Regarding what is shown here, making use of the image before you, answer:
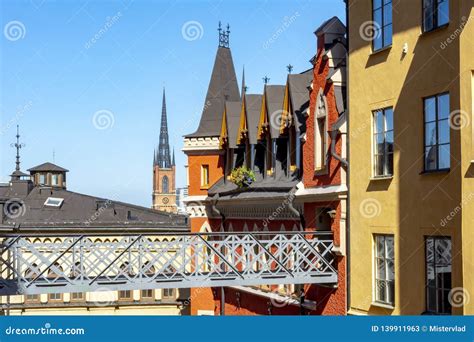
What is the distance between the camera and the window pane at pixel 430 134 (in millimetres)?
16188

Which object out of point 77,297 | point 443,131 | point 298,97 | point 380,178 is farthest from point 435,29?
point 77,297

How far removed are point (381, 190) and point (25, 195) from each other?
36423 millimetres

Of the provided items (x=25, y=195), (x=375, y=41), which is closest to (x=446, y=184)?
(x=375, y=41)

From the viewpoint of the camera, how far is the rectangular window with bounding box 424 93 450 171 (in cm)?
1571

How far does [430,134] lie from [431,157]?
0.46 meters

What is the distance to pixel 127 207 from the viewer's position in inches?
1953

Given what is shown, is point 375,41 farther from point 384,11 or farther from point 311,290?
point 311,290

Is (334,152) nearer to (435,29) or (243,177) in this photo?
(435,29)

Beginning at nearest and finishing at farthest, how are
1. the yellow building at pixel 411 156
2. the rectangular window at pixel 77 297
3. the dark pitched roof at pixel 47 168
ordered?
1. the yellow building at pixel 411 156
2. the rectangular window at pixel 77 297
3. the dark pitched roof at pixel 47 168

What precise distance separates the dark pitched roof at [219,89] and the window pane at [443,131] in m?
19.1

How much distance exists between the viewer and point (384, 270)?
59.3 feet

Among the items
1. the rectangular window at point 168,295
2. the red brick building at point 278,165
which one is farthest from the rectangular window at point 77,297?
the red brick building at point 278,165

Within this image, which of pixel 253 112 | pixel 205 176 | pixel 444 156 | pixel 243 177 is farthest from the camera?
pixel 205 176

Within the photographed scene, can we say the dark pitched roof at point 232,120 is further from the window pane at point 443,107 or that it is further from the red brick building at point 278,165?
the window pane at point 443,107
